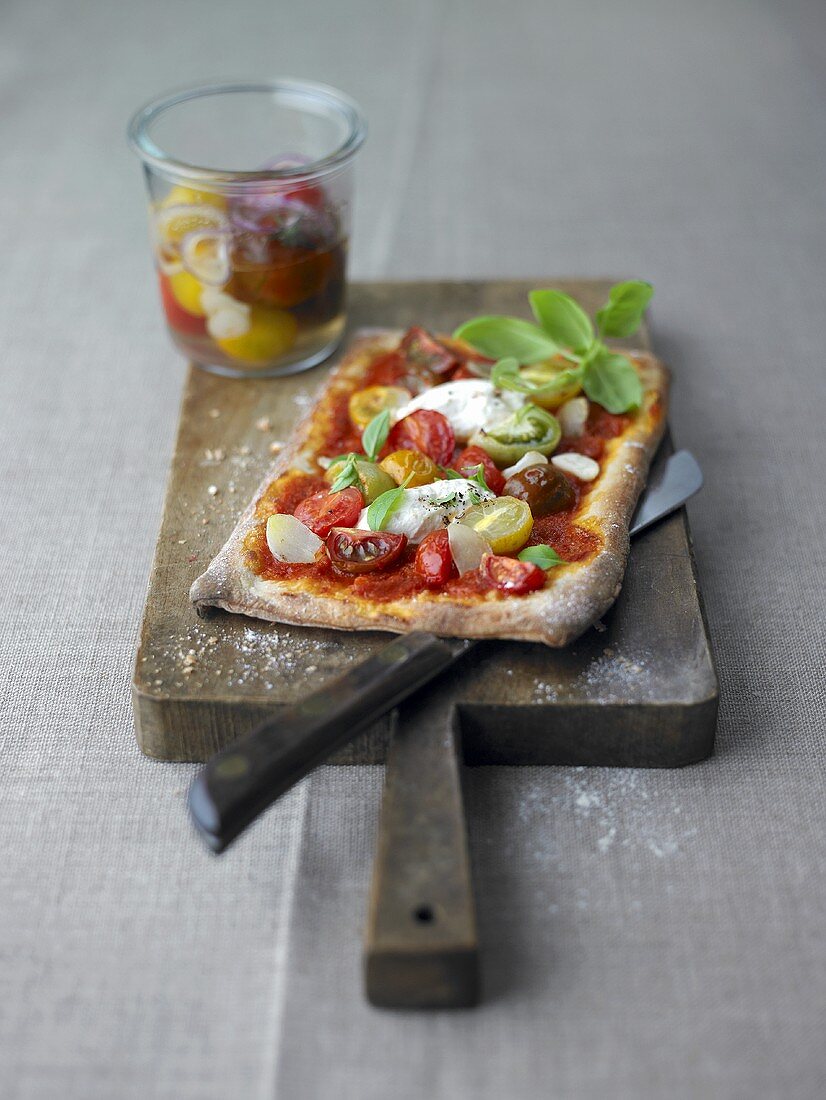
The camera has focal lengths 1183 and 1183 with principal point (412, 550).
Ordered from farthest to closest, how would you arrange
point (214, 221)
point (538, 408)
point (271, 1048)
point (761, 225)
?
point (761, 225)
point (214, 221)
point (538, 408)
point (271, 1048)

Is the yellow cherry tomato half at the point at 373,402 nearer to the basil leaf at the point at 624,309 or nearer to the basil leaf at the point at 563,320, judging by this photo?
the basil leaf at the point at 563,320

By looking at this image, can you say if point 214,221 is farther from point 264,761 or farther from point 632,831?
point 632,831

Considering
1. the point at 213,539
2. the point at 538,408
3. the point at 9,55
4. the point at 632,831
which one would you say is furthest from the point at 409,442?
the point at 9,55

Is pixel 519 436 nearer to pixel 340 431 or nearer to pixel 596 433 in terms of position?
pixel 596 433

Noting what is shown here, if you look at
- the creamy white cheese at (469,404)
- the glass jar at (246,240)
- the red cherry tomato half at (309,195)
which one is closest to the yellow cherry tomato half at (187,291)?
the glass jar at (246,240)

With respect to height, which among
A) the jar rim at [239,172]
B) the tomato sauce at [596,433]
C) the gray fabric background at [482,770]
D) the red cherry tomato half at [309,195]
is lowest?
the gray fabric background at [482,770]

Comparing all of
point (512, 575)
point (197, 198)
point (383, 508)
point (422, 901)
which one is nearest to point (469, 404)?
point (383, 508)

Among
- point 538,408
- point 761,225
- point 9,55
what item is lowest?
point 9,55
